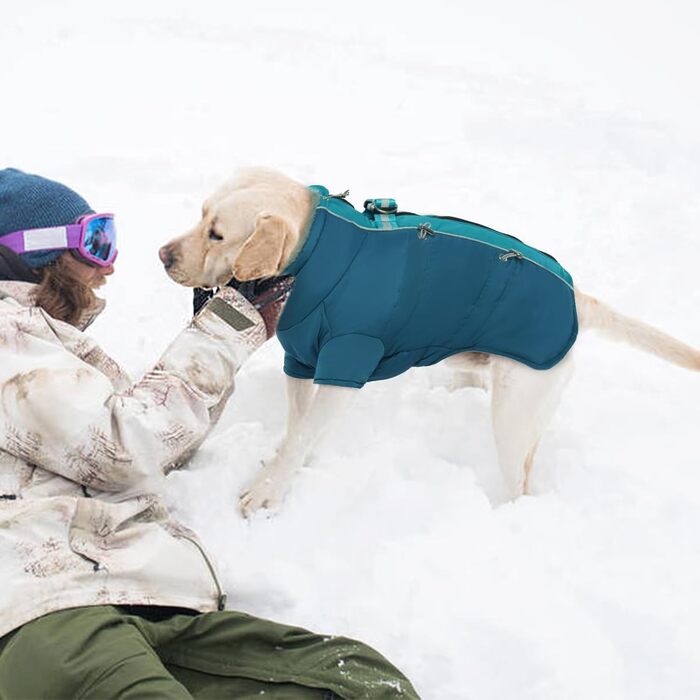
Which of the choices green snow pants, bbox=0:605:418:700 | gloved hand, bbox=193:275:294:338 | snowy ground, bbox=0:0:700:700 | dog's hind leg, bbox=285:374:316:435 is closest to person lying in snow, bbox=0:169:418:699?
green snow pants, bbox=0:605:418:700

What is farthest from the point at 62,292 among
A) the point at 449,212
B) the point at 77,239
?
the point at 449,212

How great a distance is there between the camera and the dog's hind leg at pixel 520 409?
294cm

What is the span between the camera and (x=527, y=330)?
289 centimetres

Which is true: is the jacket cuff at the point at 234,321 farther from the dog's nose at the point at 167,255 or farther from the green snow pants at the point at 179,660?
the green snow pants at the point at 179,660

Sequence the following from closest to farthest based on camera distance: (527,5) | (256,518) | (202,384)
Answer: (202,384), (256,518), (527,5)

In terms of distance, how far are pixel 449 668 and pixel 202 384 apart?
106cm

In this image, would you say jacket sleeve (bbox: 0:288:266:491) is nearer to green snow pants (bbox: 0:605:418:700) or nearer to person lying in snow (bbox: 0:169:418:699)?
person lying in snow (bbox: 0:169:418:699)

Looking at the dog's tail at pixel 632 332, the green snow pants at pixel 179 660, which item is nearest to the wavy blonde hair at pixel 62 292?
the green snow pants at pixel 179 660

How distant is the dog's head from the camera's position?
262 centimetres

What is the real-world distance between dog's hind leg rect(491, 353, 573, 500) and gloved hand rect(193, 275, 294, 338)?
2.83ft

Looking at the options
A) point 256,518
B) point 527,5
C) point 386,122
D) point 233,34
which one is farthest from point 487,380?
point 527,5

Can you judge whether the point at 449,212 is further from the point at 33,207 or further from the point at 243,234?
the point at 33,207

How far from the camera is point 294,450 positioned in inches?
113

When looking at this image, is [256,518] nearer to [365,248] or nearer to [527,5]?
[365,248]
